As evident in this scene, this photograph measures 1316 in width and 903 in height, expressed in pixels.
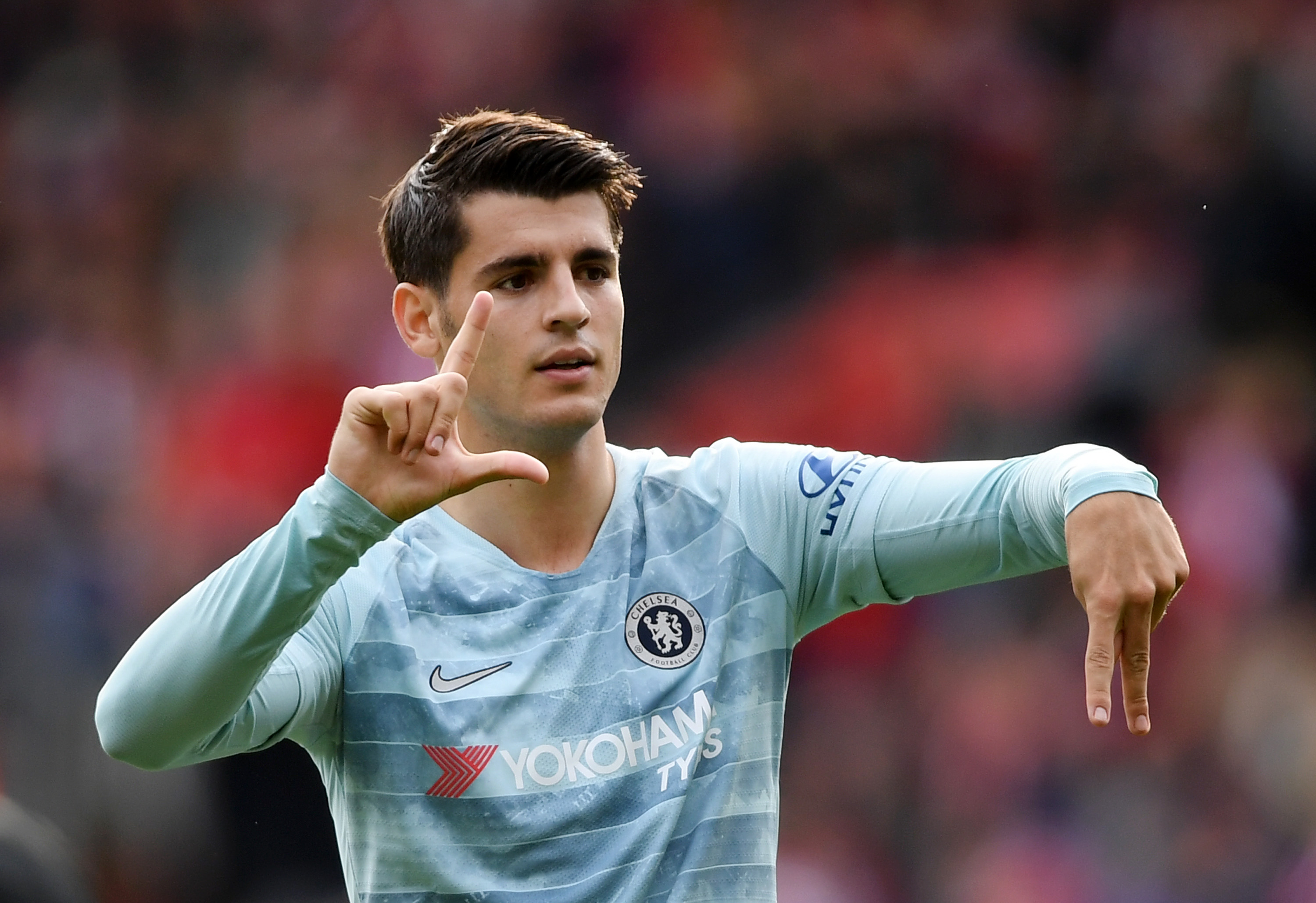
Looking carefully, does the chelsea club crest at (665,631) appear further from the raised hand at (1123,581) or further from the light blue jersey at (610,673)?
the raised hand at (1123,581)

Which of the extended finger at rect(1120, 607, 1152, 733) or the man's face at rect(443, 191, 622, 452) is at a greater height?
the man's face at rect(443, 191, 622, 452)

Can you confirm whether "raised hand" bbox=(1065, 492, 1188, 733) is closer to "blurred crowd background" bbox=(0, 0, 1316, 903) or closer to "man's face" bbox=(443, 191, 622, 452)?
"man's face" bbox=(443, 191, 622, 452)

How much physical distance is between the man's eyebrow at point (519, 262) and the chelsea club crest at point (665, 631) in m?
0.69

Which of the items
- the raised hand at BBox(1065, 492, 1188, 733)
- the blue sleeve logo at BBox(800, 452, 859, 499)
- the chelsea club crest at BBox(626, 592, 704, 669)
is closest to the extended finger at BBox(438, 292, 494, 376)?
the chelsea club crest at BBox(626, 592, 704, 669)

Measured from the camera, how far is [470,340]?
2.43 metres

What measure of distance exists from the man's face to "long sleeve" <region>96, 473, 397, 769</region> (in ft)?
2.05

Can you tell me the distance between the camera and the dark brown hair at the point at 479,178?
3.00 meters

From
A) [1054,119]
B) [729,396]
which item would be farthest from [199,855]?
[1054,119]

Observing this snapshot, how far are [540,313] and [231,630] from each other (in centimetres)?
94

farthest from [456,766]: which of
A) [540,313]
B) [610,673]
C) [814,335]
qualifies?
[814,335]

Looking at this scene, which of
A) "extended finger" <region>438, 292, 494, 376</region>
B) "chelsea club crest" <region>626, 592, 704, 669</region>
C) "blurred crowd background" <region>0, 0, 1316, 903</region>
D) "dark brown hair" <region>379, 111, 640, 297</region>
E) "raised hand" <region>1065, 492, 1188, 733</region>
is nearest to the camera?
"raised hand" <region>1065, 492, 1188, 733</region>

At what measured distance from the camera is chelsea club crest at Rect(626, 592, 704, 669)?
2.77m

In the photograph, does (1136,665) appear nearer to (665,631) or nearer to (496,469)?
(665,631)

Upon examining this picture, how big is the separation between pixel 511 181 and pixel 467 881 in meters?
1.36
